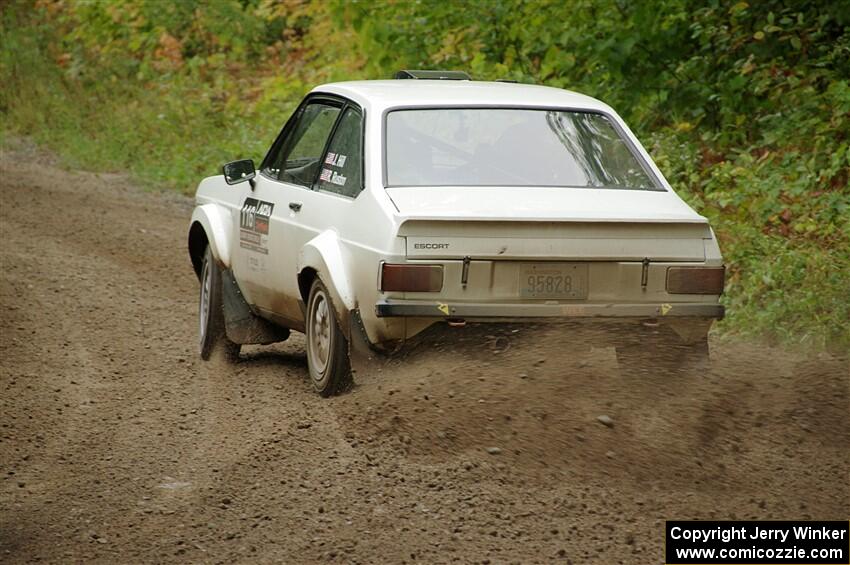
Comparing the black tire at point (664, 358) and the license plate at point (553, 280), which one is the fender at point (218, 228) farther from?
the black tire at point (664, 358)

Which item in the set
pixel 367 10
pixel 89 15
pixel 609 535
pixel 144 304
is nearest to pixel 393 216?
pixel 609 535

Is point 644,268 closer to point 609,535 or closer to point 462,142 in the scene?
point 462,142

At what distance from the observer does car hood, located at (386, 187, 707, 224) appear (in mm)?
6168

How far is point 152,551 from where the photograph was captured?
15.6 ft

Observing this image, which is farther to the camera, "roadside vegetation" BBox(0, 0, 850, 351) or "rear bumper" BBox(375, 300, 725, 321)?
"roadside vegetation" BBox(0, 0, 850, 351)

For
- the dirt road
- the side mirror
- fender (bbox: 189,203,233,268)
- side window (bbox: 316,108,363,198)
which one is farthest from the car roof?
the dirt road

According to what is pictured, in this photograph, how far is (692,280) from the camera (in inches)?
250

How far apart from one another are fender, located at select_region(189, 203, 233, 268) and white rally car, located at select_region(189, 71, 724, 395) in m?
0.19

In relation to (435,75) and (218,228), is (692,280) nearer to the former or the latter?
(435,75)

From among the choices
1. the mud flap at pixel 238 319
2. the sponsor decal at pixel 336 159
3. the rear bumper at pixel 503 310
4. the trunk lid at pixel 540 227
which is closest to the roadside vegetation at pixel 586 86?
the trunk lid at pixel 540 227

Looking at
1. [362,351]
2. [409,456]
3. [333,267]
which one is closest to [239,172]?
[333,267]

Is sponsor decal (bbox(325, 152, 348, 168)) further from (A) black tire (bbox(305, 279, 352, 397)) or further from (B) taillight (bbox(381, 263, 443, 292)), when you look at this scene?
(B) taillight (bbox(381, 263, 443, 292))

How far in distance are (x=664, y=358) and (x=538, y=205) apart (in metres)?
0.94

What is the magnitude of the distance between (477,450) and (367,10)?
11139 millimetres
